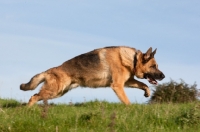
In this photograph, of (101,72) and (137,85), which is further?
(137,85)

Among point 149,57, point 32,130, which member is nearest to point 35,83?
point 149,57

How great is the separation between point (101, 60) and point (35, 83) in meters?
2.13

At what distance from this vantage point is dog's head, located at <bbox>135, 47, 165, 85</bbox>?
13.9m

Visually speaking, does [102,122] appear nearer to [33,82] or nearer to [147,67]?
[33,82]

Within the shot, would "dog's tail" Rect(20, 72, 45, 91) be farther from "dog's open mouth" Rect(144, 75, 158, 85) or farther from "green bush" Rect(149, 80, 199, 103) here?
"green bush" Rect(149, 80, 199, 103)

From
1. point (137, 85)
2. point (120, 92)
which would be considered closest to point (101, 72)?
point (120, 92)

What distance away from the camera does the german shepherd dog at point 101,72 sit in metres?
13.1

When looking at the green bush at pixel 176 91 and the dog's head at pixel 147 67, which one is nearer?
the dog's head at pixel 147 67

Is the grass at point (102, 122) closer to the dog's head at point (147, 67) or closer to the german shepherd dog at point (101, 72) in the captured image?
the german shepherd dog at point (101, 72)

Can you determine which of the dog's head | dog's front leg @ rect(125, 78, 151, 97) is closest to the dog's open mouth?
the dog's head

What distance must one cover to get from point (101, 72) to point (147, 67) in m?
1.59

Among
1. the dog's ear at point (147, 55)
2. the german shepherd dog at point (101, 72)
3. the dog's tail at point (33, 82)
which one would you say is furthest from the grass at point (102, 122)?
the dog's ear at point (147, 55)

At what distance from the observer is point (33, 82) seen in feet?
44.3

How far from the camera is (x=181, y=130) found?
8.02 meters
